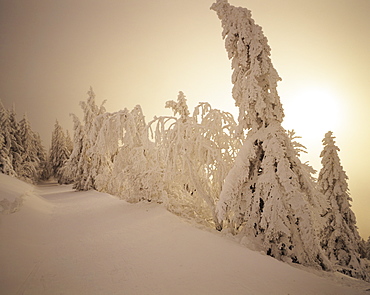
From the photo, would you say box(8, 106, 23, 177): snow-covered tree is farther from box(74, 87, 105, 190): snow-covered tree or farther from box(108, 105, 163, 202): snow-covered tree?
box(108, 105, 163, 202): snow-covered tree

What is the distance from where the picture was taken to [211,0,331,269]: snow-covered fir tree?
5.67 metres

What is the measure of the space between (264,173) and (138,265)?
4794 mm

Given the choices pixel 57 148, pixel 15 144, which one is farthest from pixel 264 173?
pixel 57 148

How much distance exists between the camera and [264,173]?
20.7 ft

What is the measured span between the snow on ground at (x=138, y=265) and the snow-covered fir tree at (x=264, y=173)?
3.30ft

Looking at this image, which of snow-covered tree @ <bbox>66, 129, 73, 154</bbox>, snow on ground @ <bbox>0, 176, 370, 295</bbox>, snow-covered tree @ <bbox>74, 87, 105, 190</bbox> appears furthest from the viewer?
snow-covered tree @ <bbox>66, 129, 73, 154</bbox>

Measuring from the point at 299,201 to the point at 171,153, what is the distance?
6.38 meters

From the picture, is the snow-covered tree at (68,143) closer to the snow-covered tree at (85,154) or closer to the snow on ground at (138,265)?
the snow-covered tree at (85,154)

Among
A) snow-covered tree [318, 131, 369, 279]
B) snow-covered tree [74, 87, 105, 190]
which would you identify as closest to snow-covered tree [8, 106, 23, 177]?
→ snow-covered tree [74, 87, 105, 190]

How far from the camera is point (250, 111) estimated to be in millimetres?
7016

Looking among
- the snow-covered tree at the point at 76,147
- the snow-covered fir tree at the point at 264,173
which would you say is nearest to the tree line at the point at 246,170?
the snow-covered fir tree at the point at 264,173

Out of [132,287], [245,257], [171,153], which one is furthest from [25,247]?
[171,153]

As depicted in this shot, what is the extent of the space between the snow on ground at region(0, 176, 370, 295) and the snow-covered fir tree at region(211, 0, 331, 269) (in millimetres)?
1007

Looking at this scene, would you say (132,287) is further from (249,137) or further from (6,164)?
(6,164)
